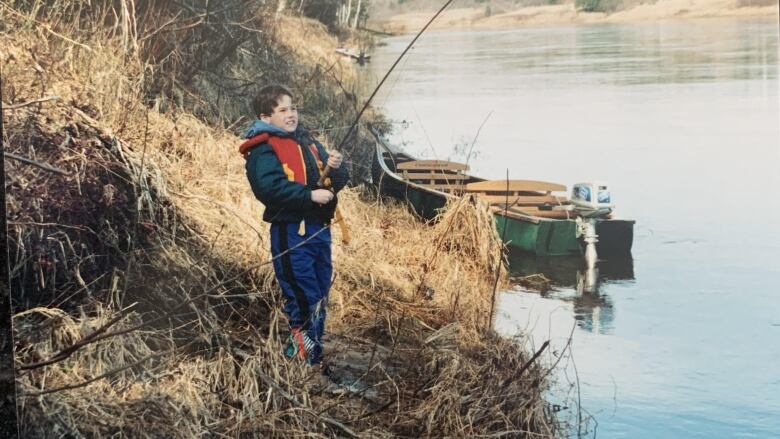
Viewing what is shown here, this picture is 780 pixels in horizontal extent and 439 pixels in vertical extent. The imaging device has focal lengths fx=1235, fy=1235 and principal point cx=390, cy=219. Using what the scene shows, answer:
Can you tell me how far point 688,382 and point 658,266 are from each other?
307 cm

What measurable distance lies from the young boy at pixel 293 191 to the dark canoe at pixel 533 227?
15.4ft

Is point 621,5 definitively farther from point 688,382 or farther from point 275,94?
point 275,94

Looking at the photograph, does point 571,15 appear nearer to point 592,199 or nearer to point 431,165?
point 431,165

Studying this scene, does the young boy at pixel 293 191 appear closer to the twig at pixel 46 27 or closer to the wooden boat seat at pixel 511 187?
the twig at pixel 46 27

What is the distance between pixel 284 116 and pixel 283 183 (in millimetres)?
251

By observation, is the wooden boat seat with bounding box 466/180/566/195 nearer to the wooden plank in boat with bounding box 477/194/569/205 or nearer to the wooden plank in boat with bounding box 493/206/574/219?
the wooden plank in boat with bounding box 477/194/569/205

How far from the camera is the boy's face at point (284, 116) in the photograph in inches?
182

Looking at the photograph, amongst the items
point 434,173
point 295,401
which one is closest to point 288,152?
point 295,401

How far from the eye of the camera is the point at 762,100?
60.6 feet

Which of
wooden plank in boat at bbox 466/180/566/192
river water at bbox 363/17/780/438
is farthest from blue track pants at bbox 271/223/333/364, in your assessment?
wooden plank in boat at bbox 466/180/566/192

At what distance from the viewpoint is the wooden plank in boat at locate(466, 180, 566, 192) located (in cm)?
1006

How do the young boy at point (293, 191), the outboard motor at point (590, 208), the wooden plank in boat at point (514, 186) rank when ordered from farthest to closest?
the outboard motor at point (590, 208) < the wooden plank in boat at point (514, 186) < the young boy at point (293, 191)

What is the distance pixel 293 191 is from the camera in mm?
4633

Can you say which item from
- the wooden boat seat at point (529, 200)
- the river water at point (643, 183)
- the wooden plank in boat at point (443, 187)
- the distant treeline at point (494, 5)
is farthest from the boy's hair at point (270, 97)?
the distant treeline at point (494, 5)
